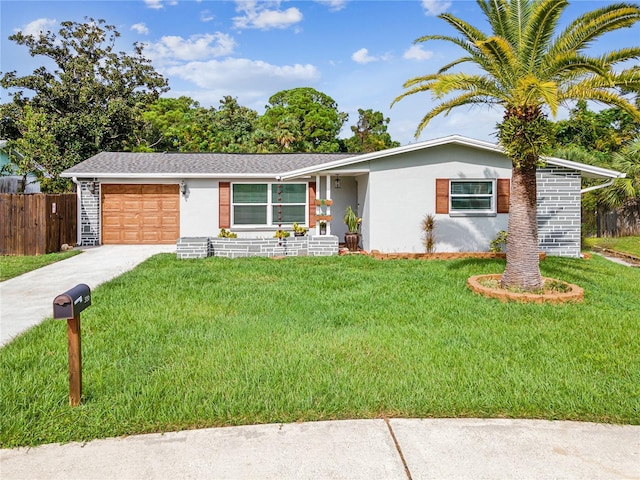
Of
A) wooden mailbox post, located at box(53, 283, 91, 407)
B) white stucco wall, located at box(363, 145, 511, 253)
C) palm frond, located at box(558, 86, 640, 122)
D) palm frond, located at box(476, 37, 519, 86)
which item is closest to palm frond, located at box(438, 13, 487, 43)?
palm frond, located at box(476, 37, 519, 86)

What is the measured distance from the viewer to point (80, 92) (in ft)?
77.3

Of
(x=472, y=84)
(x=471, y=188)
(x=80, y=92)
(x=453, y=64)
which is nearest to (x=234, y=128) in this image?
(x=80, y=92)

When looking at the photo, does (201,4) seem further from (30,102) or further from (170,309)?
(30,102)

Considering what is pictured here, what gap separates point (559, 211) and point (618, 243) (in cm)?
522

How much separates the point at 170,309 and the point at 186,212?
8502mm

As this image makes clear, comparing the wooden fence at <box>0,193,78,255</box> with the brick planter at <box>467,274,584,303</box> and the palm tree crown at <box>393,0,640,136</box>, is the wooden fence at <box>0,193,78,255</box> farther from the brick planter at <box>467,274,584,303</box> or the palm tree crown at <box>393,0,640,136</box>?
the brick planter at <box>467,274,584,303</box>

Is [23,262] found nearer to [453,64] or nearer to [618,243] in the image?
[453,64]

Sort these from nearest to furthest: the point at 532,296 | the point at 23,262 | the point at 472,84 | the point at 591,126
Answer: the point at 532,296 < the point at 472,84 < the point at 23,262 < the point at 591,126

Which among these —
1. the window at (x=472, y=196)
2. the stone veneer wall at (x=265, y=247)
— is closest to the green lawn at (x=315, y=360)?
the stone veneer wall at (x=265, y=247)

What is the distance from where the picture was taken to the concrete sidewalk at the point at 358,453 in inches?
106

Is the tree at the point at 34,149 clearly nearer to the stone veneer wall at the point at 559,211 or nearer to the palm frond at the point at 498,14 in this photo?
the palm frond at the point at 498,14

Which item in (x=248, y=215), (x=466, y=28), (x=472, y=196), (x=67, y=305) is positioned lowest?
(x=67, y=305)

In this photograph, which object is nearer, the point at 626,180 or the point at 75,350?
the point at 75,350

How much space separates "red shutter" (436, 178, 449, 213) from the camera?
12359 millimetres
